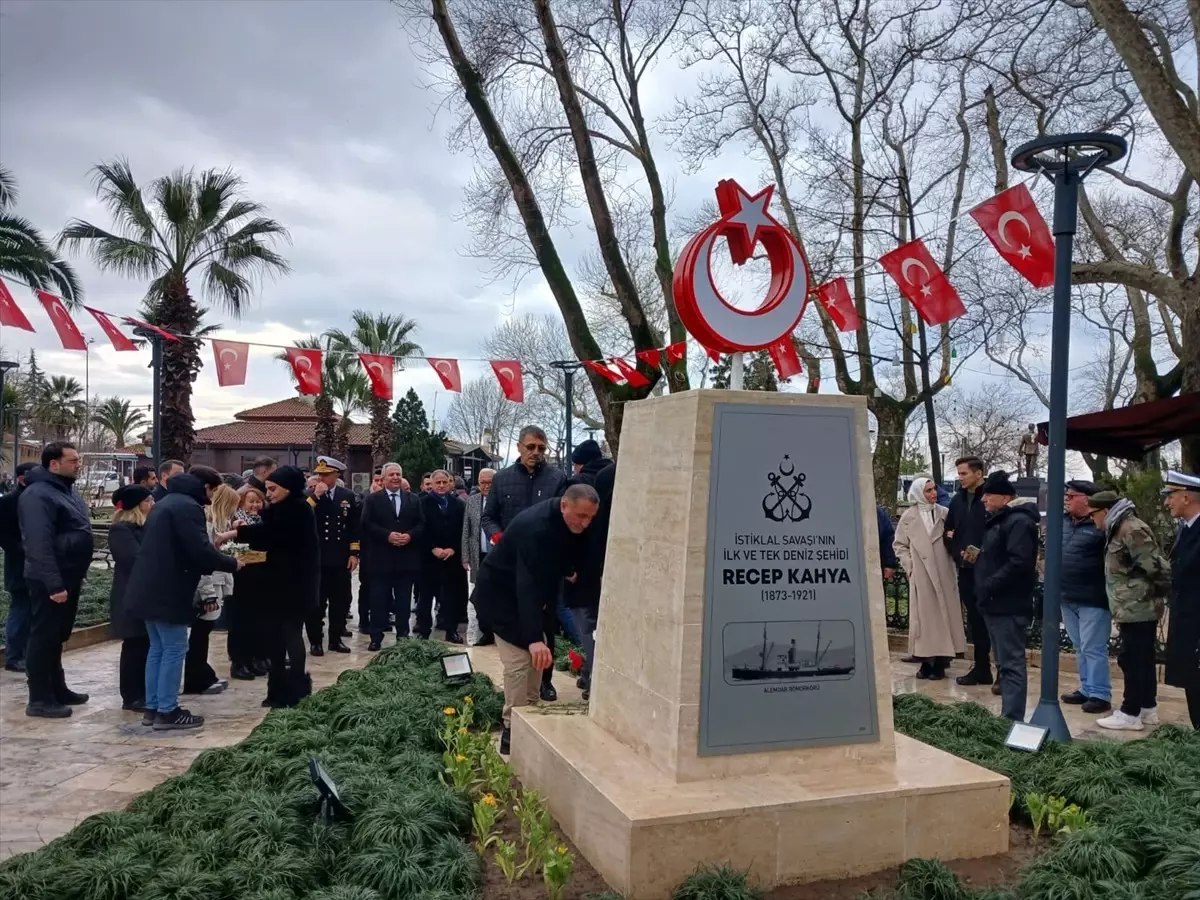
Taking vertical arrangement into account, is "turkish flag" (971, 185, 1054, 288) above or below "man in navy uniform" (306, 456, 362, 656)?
above

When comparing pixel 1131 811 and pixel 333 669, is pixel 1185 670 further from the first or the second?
pixel 333 669

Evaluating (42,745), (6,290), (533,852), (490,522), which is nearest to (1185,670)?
(533,852)

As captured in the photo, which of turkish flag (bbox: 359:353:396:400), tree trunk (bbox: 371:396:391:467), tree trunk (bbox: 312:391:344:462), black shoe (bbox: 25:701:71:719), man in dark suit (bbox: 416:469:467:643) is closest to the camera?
black shoe (bbox: 25:701:71:719)

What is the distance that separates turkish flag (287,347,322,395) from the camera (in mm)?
12336

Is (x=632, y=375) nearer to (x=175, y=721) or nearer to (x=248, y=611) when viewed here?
(x=248, y=611)

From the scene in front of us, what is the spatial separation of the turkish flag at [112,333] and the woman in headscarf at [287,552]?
569 cm

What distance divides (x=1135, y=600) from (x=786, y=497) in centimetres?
366

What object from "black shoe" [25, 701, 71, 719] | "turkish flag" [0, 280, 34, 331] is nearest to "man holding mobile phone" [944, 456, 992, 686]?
"black shoe" [25, 701, 71, 719]

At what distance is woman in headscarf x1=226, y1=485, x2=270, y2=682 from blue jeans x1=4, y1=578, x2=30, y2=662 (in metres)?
1.59

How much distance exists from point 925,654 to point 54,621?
6630mm

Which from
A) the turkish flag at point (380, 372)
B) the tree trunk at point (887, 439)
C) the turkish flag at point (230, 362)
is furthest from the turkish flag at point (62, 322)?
the tree trunk at point (887, 439)

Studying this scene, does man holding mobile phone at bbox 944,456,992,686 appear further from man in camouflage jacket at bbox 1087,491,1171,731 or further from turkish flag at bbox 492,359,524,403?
turkish flag at bbox 492,359,524,403

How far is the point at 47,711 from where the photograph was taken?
6.32 metres

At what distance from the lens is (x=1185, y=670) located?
5352 mm
